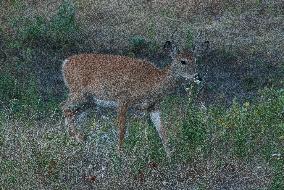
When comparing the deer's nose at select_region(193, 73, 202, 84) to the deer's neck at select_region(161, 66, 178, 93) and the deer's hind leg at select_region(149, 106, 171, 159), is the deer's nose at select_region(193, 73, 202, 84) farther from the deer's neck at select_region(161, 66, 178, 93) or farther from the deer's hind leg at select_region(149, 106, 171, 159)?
the deer's hind leg at select_region(149, 106, 171, 159)

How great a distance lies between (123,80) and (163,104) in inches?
25.0

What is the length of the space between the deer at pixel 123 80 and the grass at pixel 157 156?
1.89 meters

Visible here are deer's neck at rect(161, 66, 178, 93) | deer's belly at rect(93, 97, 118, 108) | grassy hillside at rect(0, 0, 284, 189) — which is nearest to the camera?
grassy hillside at rect(0, 0, 284, 189)

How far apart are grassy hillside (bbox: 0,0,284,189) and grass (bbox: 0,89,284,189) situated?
0.01 metres

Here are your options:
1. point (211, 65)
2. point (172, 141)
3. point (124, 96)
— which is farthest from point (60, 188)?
point (211, 65)

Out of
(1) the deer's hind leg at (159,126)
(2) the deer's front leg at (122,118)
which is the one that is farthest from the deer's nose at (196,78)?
(2) the deer's front leg at (122,118)

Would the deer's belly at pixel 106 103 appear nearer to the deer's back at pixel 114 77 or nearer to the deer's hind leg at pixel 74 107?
the deer's back at pixel 114 77

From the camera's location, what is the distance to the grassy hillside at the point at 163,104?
823 cm

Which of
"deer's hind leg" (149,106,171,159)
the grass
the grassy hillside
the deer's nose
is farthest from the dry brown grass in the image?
the grass

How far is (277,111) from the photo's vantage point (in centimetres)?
955

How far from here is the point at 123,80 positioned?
38.2ft

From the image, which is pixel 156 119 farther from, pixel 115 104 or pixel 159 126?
pixel 115 104

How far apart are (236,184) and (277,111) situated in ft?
4.29

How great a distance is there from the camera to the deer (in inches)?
454
